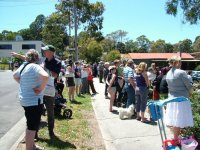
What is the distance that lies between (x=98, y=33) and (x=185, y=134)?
5597 centimetres

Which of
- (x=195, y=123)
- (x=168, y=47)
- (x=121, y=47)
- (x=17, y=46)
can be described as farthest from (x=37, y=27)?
(x=195, y=123)

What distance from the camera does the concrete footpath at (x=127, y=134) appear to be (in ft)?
25.6

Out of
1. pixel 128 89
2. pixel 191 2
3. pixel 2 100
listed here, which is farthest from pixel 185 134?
pixel 191 2

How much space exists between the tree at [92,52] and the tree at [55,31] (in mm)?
8164

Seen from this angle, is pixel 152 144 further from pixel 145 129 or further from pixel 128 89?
pixel 128 89

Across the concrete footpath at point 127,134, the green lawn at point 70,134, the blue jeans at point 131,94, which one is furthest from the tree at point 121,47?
the green lawn at point 70,134

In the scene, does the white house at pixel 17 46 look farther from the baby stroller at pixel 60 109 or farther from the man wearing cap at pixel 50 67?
the man wearing cap at pixel 50 67

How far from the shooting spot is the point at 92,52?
54.8 metres

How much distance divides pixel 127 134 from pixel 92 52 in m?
46.2

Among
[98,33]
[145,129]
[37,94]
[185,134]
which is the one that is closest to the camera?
[37,94]

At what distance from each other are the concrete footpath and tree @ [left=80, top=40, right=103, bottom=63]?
43125 millimetres

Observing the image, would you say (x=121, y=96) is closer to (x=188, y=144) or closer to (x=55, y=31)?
(x=188, y=144)

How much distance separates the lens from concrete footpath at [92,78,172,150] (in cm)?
780

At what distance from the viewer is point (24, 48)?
92.6 meters
